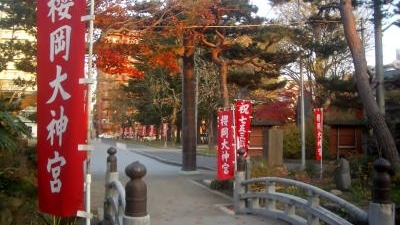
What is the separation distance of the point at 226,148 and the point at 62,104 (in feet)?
29.5

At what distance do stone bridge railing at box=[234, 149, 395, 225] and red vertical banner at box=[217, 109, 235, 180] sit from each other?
5.21ft

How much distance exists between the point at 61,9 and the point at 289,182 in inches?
212

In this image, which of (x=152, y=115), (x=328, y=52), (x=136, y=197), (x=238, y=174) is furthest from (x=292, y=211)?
(x=152, y=115)

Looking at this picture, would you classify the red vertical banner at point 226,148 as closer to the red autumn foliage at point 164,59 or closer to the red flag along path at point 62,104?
the red autumn foliage at point 164,59

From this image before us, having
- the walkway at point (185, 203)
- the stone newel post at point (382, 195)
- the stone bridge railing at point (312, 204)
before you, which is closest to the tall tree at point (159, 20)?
the walkway at point (185, 203)

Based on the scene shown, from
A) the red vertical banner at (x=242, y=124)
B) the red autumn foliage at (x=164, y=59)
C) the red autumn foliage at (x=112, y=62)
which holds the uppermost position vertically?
the red autumn foliage at (x=164, y=59)

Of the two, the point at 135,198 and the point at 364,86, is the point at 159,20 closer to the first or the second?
the point at 364,86

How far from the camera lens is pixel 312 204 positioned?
27.3ft

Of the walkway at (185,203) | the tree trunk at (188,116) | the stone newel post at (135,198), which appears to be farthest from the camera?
the tree trunk at (188,116)

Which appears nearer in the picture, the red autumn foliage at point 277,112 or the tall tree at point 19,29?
the tall tree at point 19,29

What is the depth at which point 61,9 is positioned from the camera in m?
5.91

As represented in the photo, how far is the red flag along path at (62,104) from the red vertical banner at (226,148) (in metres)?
8.47

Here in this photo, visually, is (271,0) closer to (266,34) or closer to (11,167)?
(266,34)

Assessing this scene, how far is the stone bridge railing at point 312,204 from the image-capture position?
19.0ft
